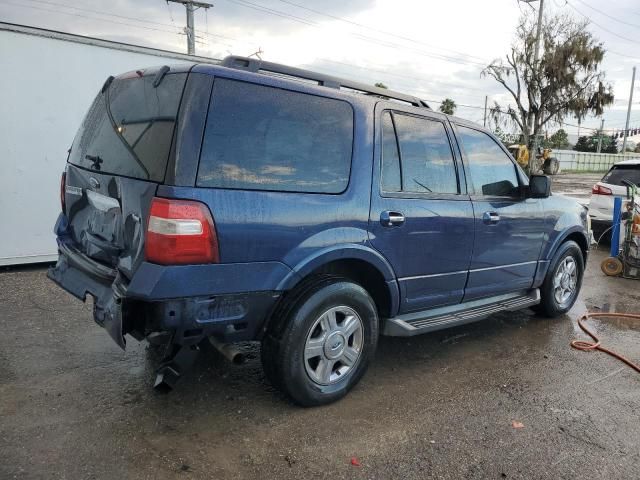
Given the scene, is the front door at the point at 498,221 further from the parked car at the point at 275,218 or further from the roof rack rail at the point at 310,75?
the roof rack rail at the point at 310,75

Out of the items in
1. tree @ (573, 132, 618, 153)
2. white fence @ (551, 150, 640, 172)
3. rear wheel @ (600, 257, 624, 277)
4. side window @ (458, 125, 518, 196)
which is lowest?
rear wheel @ (600, 257, 624, 277)

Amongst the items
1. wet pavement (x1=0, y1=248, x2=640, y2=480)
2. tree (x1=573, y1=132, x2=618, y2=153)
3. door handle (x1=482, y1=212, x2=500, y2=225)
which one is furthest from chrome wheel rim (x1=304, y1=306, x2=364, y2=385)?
tree (x1=573, y1=132, x2=618, y2=153)

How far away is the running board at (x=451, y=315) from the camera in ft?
11.8

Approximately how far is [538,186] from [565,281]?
1.48 m

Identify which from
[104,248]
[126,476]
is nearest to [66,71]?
[104,248]

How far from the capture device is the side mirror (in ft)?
14.6

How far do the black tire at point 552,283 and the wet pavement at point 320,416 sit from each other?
75 centimetres

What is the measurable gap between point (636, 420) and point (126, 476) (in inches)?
123

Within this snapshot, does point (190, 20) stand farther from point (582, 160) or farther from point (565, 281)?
point (582, 160)

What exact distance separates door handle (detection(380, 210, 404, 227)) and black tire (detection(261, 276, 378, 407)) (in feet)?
1.51

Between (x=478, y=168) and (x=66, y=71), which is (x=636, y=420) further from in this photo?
(x=66, y=71)

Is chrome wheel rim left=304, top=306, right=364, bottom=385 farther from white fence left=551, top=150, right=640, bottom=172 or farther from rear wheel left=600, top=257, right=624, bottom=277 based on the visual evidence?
white fence left=551, top=150, right=640, bottom=172

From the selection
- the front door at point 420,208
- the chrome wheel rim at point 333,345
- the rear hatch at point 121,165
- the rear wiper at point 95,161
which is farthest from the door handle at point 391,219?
the rear wiper at point 95,161

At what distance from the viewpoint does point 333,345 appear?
10.7ft
